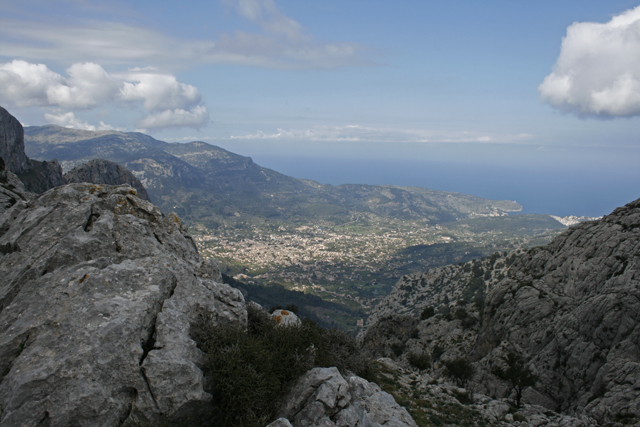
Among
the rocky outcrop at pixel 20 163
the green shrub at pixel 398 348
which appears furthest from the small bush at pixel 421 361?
the rocky outcrop at pixel 20 163

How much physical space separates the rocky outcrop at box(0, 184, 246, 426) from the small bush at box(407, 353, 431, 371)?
103ft

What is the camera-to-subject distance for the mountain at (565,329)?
893 inches

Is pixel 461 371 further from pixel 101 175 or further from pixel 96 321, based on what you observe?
pixel 101 175

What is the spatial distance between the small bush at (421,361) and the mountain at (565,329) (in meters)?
0.82

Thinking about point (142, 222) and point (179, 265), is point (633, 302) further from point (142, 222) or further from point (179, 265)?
point (142, 222)

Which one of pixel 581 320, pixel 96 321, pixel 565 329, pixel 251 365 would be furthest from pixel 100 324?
pixel 581 320

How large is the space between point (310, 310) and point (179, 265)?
129 meters

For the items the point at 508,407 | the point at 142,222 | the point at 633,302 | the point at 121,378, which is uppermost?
the point at 142,222

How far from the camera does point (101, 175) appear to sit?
109875 mm

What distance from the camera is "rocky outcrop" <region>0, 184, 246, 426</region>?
28.6ft

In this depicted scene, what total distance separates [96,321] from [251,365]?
19.1 ft

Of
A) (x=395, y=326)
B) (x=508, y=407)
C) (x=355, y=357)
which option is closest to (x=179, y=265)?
(x=355, y=357)

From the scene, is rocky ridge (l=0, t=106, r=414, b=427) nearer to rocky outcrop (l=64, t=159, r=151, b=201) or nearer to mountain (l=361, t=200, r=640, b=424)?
mountain (l=361, t=200, r=640, b=424)

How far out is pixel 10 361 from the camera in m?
9.02
